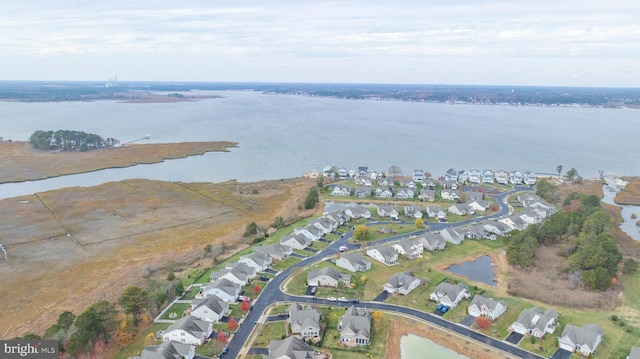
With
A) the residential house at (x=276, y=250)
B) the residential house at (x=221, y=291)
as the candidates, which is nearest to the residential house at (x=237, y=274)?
the residential house at (x=221, y=291)

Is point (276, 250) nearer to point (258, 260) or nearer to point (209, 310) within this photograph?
point (258, 260)

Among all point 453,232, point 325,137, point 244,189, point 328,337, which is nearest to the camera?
point 328,337

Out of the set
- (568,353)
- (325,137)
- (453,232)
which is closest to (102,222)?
(453,232)

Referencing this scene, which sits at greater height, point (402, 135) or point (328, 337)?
point (402, 135)

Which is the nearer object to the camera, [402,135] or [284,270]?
[284,270]

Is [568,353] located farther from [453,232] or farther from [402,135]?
[402,135]

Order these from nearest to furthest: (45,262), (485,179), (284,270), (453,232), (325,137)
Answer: (284,270), (45,262), (453,232), (485,179), (325,137)

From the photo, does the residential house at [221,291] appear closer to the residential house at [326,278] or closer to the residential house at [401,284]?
the residential house at [326,278]
